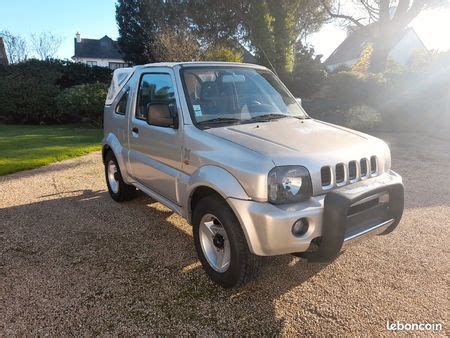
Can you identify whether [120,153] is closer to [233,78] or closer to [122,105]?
[122,105]

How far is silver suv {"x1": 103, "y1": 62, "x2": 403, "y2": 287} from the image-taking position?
269cm

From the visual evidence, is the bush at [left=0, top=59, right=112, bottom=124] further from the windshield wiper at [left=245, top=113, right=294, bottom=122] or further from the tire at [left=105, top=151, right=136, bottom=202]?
the windshield wiper at [left=245, top=113, right=294, bottom=122]

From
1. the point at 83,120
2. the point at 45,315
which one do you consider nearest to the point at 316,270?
the point at 45,315

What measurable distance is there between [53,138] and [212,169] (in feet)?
33.2

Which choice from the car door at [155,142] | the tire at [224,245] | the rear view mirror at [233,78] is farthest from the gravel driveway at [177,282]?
the rear view mirror at [233,78]

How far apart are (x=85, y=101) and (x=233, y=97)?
11361 millimetres

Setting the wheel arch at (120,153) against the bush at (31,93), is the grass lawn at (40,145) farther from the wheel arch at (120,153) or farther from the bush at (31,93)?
the wheel arch at (120,153)

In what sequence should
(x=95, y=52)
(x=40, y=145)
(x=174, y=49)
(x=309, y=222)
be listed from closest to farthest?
1. (x=309, y=222)
2. (x=40, y=145)
3. (x=174, y=49)
4. (x=95, y=52)

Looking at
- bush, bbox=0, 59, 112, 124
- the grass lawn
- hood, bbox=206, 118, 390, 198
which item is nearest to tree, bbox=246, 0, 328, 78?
bush, bbox=0, 59, 112, 124

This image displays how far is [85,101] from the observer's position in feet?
45.0

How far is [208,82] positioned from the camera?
12.6ft

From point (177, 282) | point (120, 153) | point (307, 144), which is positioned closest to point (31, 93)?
point (120, 153)

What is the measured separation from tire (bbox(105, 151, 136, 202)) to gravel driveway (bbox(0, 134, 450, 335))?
0.92 feet

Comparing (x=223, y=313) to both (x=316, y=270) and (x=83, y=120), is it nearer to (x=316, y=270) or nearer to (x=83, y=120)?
(x=316, y=270)
